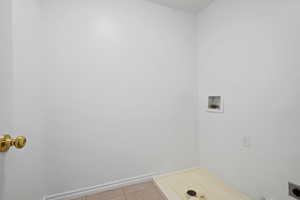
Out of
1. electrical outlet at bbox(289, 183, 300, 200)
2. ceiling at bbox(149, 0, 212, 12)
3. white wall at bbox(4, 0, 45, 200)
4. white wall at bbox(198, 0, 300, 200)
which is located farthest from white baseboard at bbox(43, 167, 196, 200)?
ceiling at bbox(149, 0, 212, 12)

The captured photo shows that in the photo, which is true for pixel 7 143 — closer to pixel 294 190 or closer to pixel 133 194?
pixel 133 194

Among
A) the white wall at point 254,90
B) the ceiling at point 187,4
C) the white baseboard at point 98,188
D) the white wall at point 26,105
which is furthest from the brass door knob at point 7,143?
the ceiling at point 187,4

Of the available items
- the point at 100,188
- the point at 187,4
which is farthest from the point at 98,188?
the point at 187,4

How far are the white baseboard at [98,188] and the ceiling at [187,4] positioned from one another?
2342 mm

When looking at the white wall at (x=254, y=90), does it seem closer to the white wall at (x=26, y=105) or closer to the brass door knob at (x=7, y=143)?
the brass door knob at (x=7, y=143)

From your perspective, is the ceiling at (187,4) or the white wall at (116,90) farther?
the ceiling at (187,4)

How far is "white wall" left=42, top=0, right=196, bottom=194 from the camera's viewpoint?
130 centimetres

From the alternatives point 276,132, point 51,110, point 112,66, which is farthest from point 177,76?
point 51,110

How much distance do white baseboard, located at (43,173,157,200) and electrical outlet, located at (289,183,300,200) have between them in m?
1.30

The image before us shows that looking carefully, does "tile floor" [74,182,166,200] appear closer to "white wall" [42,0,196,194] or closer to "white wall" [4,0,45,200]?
"white wall" [42,0,196,194]

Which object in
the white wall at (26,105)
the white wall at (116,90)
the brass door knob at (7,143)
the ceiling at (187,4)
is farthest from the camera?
the ceiling at (187,4)

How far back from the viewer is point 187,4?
171 cm

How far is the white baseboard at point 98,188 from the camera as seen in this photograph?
4.29 ft

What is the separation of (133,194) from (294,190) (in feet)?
4.75
